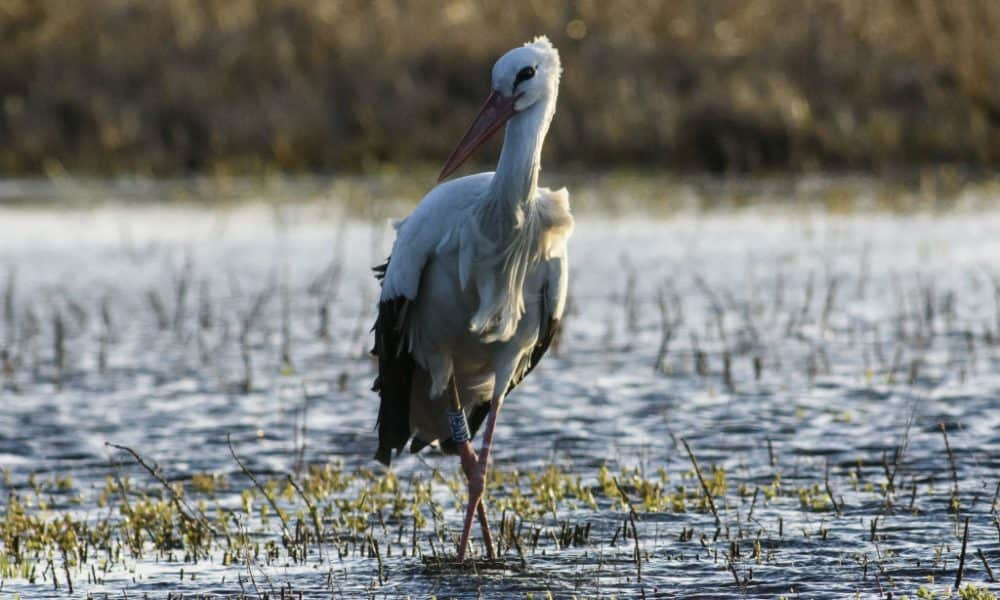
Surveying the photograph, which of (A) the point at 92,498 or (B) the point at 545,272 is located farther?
(A) the point at 92,498

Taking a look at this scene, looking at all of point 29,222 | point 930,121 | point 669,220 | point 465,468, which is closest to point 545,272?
point 465,468

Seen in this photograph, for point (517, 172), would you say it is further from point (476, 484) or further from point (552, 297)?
point (476, 484)

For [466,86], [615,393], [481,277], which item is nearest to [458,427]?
[481,277]

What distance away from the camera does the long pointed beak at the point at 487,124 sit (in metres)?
6.11

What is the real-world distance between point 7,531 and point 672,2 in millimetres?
19767

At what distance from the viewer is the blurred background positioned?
18703 mm

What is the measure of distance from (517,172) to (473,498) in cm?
124

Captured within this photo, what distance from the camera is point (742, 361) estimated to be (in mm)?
9914

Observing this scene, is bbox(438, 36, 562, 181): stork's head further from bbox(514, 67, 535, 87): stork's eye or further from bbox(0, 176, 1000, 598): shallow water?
bbox(0, 176, 1000, 598): shallow water

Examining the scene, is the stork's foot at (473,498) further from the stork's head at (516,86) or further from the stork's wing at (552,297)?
the stork's head at (516,86)

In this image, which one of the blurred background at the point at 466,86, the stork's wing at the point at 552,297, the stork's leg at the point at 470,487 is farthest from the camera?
the blurred background at the point at 466,86

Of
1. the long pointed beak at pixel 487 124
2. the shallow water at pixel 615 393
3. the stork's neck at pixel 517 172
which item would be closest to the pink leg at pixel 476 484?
the shallow water at pixel 615 393

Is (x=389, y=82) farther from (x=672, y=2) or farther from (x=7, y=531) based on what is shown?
(x=7, y=531)

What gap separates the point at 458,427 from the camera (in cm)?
677
